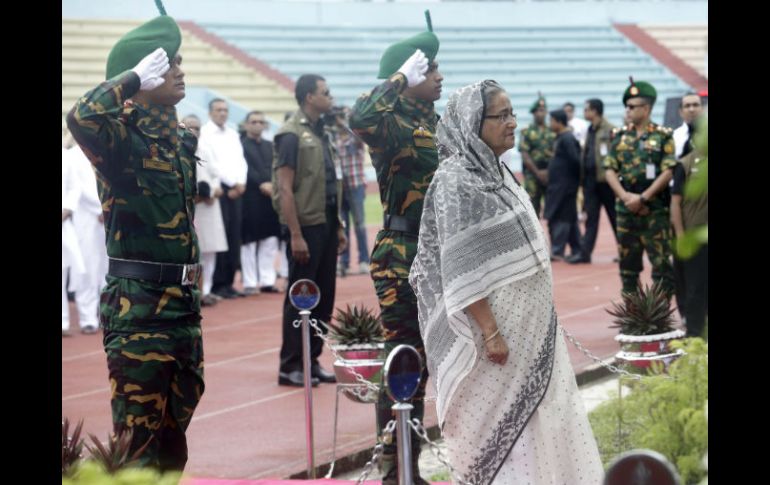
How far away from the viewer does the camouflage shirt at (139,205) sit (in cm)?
515

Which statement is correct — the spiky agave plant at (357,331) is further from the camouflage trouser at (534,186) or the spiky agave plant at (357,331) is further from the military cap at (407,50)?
the camouflage trouser at (534,186)

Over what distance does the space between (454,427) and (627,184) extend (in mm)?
5863

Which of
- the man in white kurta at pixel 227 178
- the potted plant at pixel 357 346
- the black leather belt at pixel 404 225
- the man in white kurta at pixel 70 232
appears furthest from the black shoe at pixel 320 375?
the man in white kurta at pixel 227 178

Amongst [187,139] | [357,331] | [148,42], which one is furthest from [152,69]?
[357,331]

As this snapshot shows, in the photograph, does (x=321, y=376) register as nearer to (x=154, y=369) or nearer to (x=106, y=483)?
(x=154, y=369)

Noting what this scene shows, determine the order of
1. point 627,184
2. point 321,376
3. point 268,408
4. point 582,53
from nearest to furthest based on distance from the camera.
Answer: point 268,408 → point 321,376 → point 627,184 → point 582,53

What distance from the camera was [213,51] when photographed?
35.0m

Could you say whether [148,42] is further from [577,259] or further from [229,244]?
[577,259]

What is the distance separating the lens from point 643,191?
1056 cm

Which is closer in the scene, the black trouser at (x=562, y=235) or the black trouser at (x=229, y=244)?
the black trouser at (x=229, y=244)

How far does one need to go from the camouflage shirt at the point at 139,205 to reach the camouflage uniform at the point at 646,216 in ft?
19.5

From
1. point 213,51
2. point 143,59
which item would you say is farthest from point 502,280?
point 213,51

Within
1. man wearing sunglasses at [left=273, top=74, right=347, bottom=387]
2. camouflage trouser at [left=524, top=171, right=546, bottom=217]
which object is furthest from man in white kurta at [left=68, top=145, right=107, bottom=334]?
camouflage trouser at [left=524, top=171, right=546, bottom=217]

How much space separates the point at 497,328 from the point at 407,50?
6.79 ft
